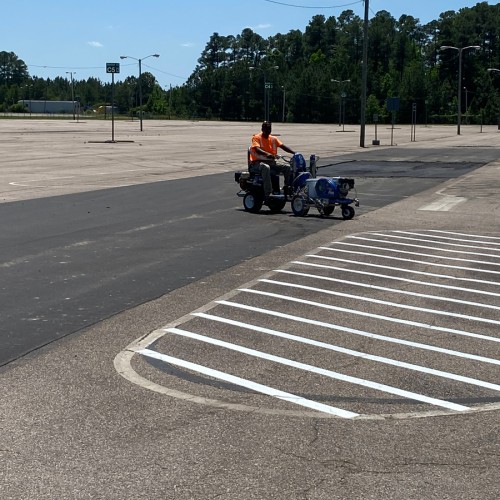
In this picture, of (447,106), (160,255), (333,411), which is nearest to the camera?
(333,411)

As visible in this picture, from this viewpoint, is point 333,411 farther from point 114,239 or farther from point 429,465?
point 114,239

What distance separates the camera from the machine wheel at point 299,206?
1870 cm

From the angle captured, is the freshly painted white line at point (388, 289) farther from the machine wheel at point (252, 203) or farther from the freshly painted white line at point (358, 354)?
the machine wheel at point (252, 203)

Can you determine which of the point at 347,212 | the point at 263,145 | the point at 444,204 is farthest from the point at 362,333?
the point at 444,204

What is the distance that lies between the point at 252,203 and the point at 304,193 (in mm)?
1319

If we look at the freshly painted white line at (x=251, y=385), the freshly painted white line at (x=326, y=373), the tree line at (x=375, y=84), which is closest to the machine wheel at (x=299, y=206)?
the freshly painted white line at (x=326, y=373)

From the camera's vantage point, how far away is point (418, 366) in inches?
299

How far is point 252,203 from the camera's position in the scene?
64.3ft

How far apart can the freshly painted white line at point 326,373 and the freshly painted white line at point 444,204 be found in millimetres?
12986

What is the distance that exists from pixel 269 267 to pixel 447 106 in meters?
153

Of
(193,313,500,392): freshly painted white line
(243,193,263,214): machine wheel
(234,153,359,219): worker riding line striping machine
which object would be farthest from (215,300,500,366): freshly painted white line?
(243,193,263,214): machine wheel

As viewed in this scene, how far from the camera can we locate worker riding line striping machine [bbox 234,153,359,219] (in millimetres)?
18422

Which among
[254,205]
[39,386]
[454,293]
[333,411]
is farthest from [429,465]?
[254,205]

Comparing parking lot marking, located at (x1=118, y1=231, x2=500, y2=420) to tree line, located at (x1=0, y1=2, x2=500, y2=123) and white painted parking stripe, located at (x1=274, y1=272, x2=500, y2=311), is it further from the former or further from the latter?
tree line, located at (x1=0, y1=2, x2=500, y2=123)
